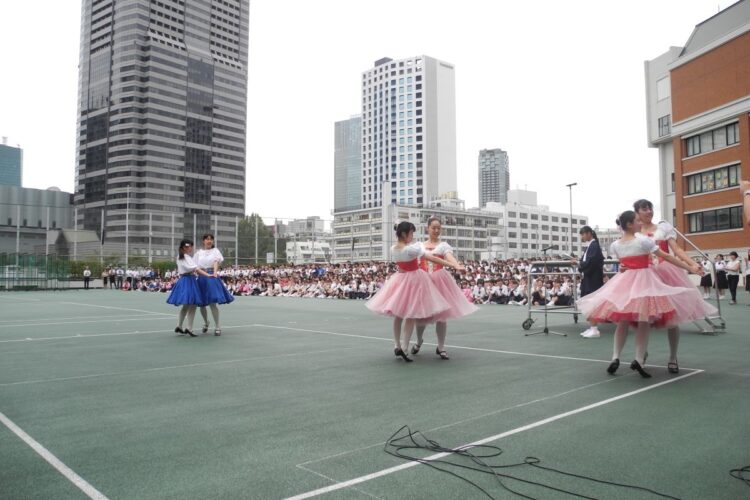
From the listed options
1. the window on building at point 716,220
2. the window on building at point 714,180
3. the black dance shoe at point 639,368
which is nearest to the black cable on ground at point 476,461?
the black dance shoe at point 639,368

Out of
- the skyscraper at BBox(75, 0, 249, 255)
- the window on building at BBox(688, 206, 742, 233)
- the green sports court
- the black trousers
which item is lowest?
the green sports court

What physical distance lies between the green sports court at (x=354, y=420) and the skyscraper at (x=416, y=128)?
133 meters

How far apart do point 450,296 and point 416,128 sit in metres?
140

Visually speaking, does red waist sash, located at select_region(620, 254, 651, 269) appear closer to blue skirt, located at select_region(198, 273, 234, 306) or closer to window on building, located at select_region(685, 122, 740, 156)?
blue skirt, located at select_region(198, 273, 234, 306)

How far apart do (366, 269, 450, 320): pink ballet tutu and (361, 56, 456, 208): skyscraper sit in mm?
132957

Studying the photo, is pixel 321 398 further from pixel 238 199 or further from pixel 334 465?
pixel 238 199

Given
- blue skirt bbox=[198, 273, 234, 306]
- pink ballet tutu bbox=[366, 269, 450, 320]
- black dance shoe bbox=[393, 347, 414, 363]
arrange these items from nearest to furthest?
pink ballet tutu bbox=[366, 269, 450, 320]
black dance shoe bbox=[393, 347, 414, 363]
blue skirt bbox=[198, 273, 234, 306]

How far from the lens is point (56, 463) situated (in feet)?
10.1

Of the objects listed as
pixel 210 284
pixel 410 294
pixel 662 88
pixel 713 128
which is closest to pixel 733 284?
pixel 410 294

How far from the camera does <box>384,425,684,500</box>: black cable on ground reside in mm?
2713

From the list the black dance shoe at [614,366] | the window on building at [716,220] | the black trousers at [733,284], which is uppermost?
the window on building at [716,220]

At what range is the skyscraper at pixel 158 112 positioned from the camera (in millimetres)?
114500

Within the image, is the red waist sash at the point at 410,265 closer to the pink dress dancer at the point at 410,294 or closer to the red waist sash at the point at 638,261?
the pink dress dancer at the point at 410,294

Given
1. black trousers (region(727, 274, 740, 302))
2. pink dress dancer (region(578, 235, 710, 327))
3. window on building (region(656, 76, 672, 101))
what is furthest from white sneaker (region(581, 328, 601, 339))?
window on building (region(656, 76, 672, 101))
